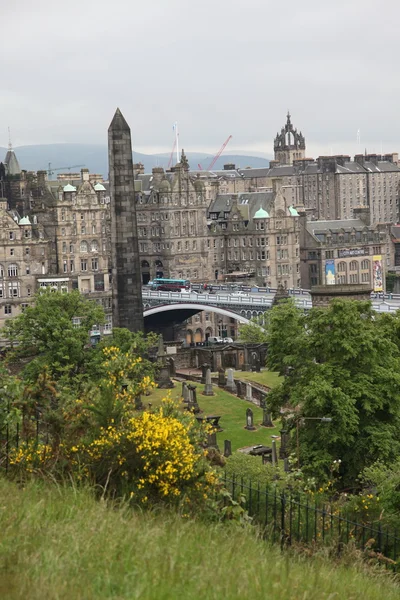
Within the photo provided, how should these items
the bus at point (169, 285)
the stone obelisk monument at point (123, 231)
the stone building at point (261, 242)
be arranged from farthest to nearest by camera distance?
the stone building at point (261, 242) → the bus at point (169, 285) → the stone obelisk monument at point (123, 231)

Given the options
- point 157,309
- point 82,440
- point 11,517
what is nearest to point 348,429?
point 82,440

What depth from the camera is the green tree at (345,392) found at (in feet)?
145

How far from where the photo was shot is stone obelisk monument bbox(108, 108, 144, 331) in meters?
69.4

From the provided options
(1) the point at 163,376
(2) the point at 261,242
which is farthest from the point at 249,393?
(2) the point at 261,242

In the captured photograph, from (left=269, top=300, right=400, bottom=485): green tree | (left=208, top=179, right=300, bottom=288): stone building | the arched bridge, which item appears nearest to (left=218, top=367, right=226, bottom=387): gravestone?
(left=269, top=300, right=400, bottom=485): green tree

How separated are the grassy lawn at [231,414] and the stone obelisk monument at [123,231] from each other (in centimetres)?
480

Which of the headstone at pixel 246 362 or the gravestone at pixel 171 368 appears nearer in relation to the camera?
the gravestone at pixel 171 368

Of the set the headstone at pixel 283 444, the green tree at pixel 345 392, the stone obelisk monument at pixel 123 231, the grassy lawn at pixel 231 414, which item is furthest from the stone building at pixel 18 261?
the green tree at pixel 345 392

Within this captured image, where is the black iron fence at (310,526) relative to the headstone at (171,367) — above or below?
above

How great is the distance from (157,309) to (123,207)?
63310 mm

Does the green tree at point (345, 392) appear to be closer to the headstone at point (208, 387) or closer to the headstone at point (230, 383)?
the headstone at point (208, 387)

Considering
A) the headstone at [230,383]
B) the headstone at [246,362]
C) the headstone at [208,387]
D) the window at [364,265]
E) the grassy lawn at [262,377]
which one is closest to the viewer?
the headstone at [208,387]

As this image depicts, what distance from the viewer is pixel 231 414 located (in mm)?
70750

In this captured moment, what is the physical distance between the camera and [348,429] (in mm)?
43875
